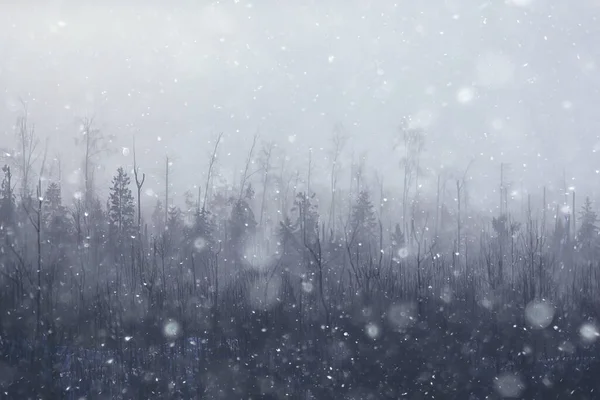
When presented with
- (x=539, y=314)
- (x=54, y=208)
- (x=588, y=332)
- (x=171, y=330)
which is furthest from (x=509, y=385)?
(x=54, y=208)

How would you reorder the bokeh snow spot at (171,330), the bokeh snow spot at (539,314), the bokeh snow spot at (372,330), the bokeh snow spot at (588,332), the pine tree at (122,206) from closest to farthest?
the bokeh snow spot at (372,330) → the bokeh snow spot at (588,332) → the bokeh snow spot at (171,330) → the bokeh snow spot at (539,314) → the pine tree at (122,206)

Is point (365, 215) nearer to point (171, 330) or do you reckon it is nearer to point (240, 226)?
point (240, 226)

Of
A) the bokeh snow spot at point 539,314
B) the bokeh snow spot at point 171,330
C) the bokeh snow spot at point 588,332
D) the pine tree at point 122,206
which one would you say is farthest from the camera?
the pine tree at point 122,206

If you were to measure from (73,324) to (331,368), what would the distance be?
4.73 metres

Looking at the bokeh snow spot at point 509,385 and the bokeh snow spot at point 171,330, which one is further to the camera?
the bokeh snow spot at point 171,330

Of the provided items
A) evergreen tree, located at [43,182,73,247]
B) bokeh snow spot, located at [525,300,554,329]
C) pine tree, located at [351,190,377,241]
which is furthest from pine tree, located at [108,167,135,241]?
bokeh snow spot, located at [525,300,554,329]

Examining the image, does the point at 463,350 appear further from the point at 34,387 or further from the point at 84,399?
the point at 34,387

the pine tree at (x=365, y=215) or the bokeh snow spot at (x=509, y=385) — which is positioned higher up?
the pine tree at (x=365, y=215)

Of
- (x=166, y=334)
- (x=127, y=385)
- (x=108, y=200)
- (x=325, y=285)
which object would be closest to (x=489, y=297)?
(x=325, y=285)

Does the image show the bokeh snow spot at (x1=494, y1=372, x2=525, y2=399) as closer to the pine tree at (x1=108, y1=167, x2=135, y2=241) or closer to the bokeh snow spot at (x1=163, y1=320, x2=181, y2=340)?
the bokeh snow spot at (x1=163, y1=320, x2=181, y2=340)

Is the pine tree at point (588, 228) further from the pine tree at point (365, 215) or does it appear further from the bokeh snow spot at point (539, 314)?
the bokeh snow spot at point (539, 314)

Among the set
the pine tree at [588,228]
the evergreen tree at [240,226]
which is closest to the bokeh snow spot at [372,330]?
the evergreen tree at [240,226]

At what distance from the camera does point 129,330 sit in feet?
27.5

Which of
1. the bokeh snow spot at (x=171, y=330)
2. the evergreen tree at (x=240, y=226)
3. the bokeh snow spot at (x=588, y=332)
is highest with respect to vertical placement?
the evergreen tree at (x=240, y=226)
